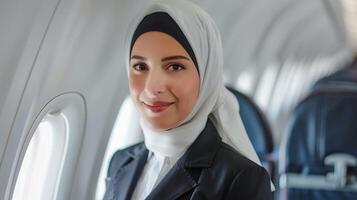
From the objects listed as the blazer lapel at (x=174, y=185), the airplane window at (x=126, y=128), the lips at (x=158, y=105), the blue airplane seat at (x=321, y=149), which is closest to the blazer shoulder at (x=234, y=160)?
the blazer lapel at (x=174, y=185)

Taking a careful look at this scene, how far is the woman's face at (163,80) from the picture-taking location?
1.71m

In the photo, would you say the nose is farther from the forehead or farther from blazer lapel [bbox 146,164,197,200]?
blazer lapel [bbox 146,164,197,200]

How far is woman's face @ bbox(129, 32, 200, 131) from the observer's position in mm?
1714

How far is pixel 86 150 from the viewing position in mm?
2680

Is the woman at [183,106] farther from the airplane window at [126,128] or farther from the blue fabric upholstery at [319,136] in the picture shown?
the airplane window at [126,128]

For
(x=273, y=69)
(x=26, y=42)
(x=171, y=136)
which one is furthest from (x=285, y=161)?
(x=273, y=69)

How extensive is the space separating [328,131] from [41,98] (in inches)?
56.3

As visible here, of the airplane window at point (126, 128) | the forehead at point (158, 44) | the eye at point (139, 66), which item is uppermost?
the forehead at point (158, 44)

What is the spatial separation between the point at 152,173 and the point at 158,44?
0.45 m

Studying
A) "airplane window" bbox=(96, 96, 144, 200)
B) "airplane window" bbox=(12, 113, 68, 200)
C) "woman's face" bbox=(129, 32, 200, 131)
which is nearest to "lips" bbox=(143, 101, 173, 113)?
Answer: "woman's face" bbox=(129, 32, 200, 131)

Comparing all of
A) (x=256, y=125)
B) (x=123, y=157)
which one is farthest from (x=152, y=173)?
(x=256, y=125)

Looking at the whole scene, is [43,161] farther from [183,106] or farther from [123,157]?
[183,106]

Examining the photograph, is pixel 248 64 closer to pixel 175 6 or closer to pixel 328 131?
pixel 328 131

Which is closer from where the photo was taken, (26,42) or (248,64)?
(26,42)
